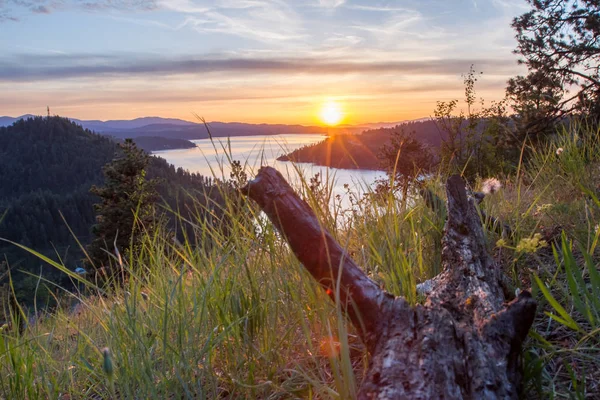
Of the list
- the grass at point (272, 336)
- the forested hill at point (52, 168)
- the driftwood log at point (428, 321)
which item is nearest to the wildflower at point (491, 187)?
the grass at point (272, 336)

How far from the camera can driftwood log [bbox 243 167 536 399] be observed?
100cm

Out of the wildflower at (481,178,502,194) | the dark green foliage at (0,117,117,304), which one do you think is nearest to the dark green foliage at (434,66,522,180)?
the wildflower at (481,178,502,194)

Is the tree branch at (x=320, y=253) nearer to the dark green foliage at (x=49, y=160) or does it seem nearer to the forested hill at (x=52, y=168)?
the forested hill at (x=52, y=168)

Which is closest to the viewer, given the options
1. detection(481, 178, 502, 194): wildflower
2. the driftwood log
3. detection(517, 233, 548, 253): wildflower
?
the driftwood log

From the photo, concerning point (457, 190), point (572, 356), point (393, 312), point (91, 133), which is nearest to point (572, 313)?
point (572, 356)

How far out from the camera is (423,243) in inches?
86.5

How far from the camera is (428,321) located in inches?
45.4

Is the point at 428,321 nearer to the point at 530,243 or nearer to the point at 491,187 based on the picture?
the point at 530,243

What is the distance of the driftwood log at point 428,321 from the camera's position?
999 millimetres

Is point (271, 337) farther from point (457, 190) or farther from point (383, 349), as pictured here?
point (457, 190)

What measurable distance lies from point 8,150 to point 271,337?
166566mm

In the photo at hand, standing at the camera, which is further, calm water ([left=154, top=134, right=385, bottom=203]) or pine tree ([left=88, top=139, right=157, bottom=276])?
pine tree ([left=88, top=139, right=157, bottom=276])

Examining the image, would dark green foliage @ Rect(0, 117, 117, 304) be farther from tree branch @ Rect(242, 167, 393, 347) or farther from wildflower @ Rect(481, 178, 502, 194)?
tree branch @ Rect(242, 167, 393, 347)

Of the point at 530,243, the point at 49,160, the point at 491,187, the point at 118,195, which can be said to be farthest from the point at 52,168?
the point at 530,243
